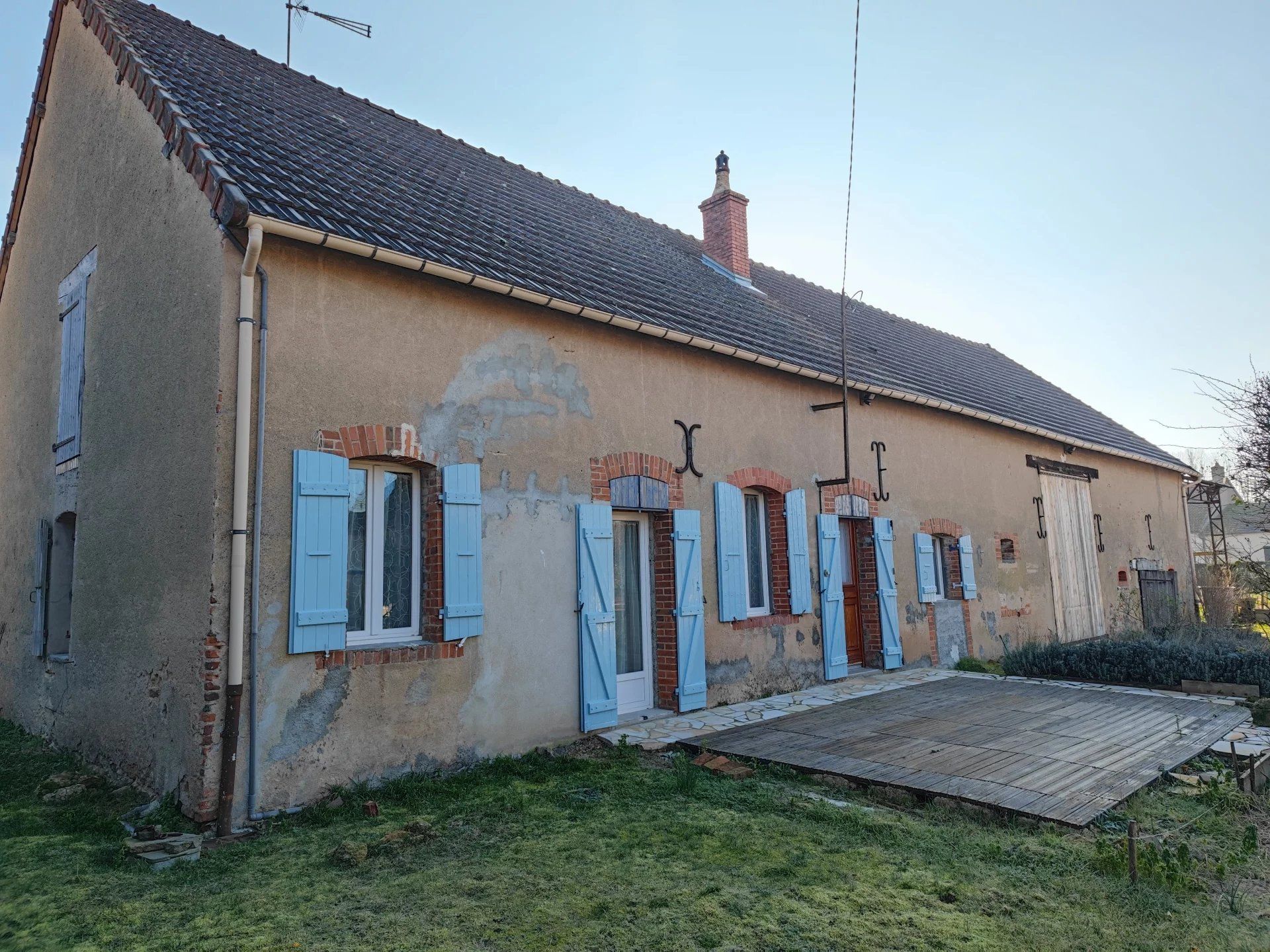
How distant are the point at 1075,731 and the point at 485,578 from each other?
4.98 m

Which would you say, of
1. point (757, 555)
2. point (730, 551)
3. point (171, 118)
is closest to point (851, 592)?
point (757, 555)

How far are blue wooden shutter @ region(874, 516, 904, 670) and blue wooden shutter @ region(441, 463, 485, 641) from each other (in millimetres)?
5916

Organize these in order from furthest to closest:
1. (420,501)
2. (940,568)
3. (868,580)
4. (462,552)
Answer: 1. (940,568)
2. (868,580)
3. (420,501)
4. (462,552)

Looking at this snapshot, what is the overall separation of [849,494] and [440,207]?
579 centimetres

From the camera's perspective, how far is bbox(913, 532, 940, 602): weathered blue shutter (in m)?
11.2

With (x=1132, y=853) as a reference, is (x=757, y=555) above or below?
above

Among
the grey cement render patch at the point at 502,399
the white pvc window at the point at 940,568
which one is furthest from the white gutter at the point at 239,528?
the white pvc window at the point at 940,568

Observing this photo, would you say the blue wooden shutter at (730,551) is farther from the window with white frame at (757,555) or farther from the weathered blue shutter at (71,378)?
the weathered blue shutter at (71,378)

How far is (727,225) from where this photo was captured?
42.8ft

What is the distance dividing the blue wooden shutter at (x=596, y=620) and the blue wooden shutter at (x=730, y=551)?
1483 millimetres

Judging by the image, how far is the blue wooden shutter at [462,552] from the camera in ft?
20.1

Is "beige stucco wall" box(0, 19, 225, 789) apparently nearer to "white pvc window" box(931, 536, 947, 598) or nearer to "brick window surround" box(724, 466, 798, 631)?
"brick window surround" box(724, 466, 798, 631)

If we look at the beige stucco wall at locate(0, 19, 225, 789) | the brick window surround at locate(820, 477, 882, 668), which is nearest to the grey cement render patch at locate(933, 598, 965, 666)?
the brick window surround at locate(820, 477, 882, 668)

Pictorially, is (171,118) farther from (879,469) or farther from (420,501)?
(879,469)
